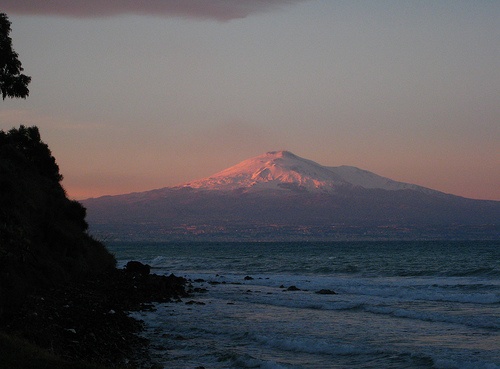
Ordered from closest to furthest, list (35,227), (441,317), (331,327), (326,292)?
(331,327) → (441,317) → (35,227) → (326,292)

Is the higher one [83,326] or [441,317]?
[83,326]

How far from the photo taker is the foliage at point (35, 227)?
23750 millimetres

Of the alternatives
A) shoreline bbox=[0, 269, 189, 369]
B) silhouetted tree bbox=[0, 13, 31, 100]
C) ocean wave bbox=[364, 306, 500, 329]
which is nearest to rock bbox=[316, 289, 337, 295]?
ocean wave bbox=[364, 306, 500, 329]

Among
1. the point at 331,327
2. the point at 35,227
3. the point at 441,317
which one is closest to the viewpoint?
the point at 331,327

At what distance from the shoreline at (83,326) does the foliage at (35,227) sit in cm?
92

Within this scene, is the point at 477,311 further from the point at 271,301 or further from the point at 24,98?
the point at 24,98

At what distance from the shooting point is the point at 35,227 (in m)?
32.6

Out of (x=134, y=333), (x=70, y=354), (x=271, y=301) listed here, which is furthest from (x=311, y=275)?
(x=70, y=354)

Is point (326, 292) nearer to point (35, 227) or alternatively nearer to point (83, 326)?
point (35, 227)

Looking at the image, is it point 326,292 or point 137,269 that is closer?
point 326,292

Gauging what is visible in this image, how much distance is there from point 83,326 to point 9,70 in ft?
51.2

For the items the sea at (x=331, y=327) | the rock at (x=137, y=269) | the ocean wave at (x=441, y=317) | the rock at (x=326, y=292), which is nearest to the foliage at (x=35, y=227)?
the rock at (x=137, y=269)

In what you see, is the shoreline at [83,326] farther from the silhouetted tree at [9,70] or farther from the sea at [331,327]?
the silhouetted tree at [9,70]

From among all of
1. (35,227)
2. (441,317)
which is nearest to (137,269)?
(35,227)
